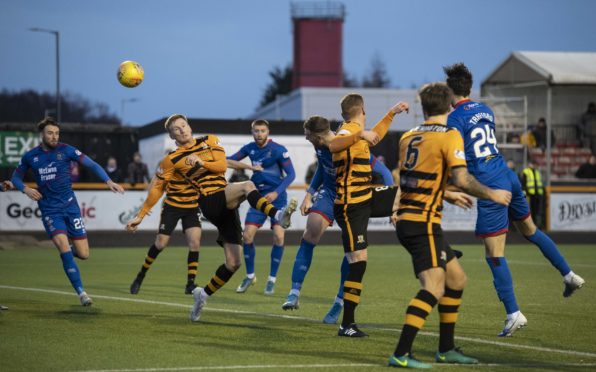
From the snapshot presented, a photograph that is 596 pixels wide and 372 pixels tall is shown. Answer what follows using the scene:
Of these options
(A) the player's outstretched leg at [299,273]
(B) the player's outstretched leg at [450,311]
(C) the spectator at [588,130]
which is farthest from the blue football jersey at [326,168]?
(C) the spectator at [588,130]

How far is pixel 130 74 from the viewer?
12938 mm

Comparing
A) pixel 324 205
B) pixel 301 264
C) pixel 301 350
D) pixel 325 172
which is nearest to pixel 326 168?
pixel 325 172

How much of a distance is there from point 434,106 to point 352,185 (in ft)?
7.26

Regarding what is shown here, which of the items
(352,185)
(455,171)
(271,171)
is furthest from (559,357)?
(271,171)

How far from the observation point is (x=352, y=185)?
9.72 m

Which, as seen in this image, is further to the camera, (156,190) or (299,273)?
(156,190)

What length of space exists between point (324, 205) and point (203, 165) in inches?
59.1

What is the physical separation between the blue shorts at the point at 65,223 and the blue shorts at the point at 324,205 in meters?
3.18

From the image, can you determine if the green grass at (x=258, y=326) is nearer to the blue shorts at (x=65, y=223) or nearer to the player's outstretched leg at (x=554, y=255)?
the player's outstretched leg at (x=554, y=255)

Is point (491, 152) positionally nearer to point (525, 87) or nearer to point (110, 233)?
point (110, 233)

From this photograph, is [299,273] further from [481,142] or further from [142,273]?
[142,273]

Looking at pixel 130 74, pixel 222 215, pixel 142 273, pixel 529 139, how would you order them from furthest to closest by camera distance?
pixel 529 139 < pixel 142 273 < pixel 130 74 < pixel 222 215

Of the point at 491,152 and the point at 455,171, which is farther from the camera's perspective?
the point at 491,152

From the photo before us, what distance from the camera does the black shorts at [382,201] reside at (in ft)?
Answer: 32.7
